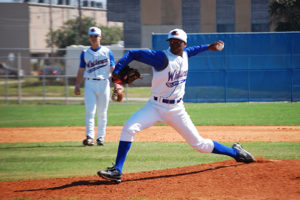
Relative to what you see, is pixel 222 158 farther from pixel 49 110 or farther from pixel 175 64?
pixel 49 110

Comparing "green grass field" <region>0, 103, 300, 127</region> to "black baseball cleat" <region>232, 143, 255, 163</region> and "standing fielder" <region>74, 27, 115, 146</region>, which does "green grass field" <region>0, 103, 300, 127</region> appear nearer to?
"standing fielder" <region>74, 27, 115, 146</region>

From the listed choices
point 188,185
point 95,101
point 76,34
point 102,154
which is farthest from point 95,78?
point 76,34

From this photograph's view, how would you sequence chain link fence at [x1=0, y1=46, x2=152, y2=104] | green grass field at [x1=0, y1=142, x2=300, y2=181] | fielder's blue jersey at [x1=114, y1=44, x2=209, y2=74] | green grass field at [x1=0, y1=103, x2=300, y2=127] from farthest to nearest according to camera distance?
1. chain link fence at [x1=0, y1=46, x2=152, y2=104]
2. green grass field at [x1=0, y1=103, x2=300, y2=127]
3. green grass field at [x1=0, y1=142, x2=300, y2=181]
4. fielder's blue jersey at [x1=114, y1=44, x2=209, y2=74]

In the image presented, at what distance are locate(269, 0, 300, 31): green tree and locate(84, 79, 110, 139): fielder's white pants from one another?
18.7 m

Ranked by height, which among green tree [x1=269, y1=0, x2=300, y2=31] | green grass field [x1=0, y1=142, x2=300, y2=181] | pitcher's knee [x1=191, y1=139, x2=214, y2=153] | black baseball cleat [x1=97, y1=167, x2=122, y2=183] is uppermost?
green tree [x1=269, y1=0, x2=300, y2=31]

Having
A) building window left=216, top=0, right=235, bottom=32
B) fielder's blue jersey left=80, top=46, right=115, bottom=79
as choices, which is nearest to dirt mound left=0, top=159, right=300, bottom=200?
fielder's blue jersey left=80, top=46, right=115, bottom=79

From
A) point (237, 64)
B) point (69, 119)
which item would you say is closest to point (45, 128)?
point (69, 119)

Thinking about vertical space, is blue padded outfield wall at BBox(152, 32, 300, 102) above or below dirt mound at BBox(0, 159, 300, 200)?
above

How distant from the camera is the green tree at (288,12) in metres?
25.4

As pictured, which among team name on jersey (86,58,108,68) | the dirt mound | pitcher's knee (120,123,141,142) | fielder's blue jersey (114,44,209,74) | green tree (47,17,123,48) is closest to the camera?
the dirt mound

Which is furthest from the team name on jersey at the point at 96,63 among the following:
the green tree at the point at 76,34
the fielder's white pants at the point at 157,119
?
the green tree at the point at 76,34

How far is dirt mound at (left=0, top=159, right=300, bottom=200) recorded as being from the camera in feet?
18.3

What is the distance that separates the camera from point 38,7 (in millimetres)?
53312

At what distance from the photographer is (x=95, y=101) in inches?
374
